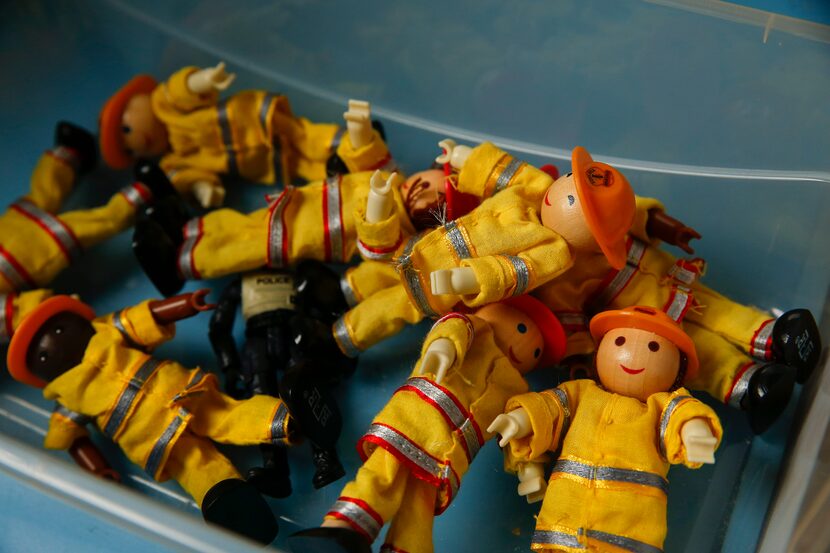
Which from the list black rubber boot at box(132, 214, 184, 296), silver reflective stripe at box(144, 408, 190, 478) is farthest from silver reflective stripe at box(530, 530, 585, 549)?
black rubber boot at box(132, 214, 184, 296)

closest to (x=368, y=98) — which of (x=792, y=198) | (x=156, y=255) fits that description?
(x=156, y=255)

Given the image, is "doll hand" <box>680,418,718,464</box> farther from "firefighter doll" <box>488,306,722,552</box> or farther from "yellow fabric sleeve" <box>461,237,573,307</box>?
"yellow fabric sleeve" <box>461,237,573,307</box>

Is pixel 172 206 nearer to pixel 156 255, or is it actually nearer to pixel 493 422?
pixel 156 255

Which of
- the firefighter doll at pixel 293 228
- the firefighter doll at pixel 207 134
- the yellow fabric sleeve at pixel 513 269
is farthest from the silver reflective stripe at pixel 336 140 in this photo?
the yellow fabric sleeve at pixel 513 269

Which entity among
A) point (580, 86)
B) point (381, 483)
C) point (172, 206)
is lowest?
point (381, 483)

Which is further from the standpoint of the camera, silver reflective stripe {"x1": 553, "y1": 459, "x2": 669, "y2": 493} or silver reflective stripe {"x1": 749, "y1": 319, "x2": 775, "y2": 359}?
silver reflective stripe {"x1": 749, "y1": 319, "x2": 775, "y2": 359}

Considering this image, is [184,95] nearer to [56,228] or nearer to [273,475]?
[56,228]
